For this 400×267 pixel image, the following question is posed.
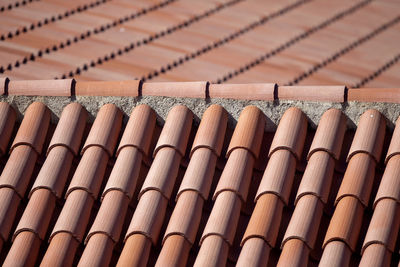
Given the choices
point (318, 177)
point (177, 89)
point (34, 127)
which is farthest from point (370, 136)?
point (34, 127)

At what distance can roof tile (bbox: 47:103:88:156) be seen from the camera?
5.54m

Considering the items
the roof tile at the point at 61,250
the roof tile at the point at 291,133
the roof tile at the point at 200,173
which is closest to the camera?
the roof tile at the point at 61,250

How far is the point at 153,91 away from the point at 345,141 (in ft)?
4.43

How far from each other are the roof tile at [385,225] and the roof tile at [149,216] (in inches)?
48.0

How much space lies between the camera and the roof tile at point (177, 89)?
5.67 meters

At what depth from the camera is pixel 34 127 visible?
567 cm

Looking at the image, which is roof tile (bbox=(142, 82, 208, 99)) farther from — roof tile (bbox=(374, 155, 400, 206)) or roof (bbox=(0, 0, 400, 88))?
roof (bbox=(0, 0, 400, 88))

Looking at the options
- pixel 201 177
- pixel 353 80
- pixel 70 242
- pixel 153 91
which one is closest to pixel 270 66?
pixel 353 80

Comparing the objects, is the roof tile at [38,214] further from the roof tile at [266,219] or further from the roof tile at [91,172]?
the roof tile at [266,219]

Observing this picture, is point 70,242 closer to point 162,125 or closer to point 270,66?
point 162,125

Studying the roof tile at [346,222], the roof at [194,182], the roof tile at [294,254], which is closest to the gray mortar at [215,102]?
the roof at [194,182]

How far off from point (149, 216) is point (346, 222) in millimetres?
1162

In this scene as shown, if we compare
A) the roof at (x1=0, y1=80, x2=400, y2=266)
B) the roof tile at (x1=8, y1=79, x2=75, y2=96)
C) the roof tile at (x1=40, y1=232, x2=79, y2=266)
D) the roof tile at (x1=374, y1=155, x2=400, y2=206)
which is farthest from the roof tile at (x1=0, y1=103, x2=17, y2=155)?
the roof tile at (x1=374, y1=155, x2=400, y2=206)

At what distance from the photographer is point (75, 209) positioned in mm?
5113
